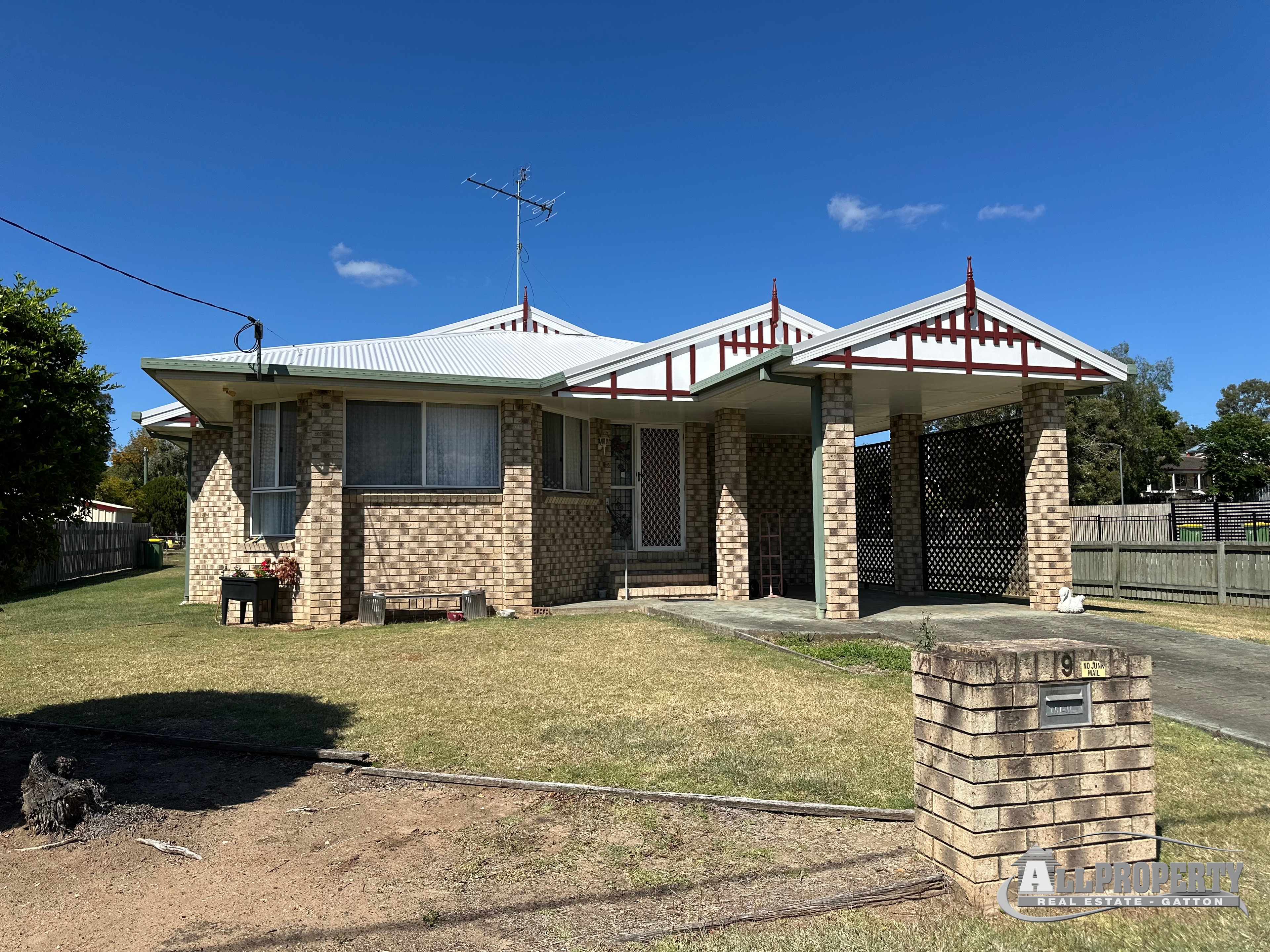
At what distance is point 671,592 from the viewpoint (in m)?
15.2

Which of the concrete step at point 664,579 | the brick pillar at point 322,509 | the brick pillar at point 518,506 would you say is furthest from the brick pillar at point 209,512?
the concrete step at point 664,579

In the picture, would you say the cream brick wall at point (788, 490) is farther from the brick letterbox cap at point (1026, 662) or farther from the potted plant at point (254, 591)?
the brick letterbox cap at point (1026, 662)

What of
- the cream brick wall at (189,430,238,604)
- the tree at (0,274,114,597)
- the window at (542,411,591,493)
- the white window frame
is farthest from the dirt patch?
the cream brick wall at (189,430,238,604)

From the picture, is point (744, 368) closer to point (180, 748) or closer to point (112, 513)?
point (180, 748)

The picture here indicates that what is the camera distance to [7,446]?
15.4ft

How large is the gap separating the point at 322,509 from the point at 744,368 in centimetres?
649

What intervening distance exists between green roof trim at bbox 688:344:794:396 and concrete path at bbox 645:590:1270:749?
346cm

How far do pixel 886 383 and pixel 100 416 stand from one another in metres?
10.3

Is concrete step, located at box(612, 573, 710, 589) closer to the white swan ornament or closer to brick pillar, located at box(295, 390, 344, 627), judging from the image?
brick pillar, located at box(295, 390, 344, 627)

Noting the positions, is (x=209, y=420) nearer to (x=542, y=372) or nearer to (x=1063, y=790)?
(x=542, y=372)

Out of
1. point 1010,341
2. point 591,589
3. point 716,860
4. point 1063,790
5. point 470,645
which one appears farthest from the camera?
point 591,589

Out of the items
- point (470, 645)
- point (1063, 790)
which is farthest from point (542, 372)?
point (1063, 790)

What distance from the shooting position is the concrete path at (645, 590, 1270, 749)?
6832 millimetres

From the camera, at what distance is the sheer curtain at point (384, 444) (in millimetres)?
12969
